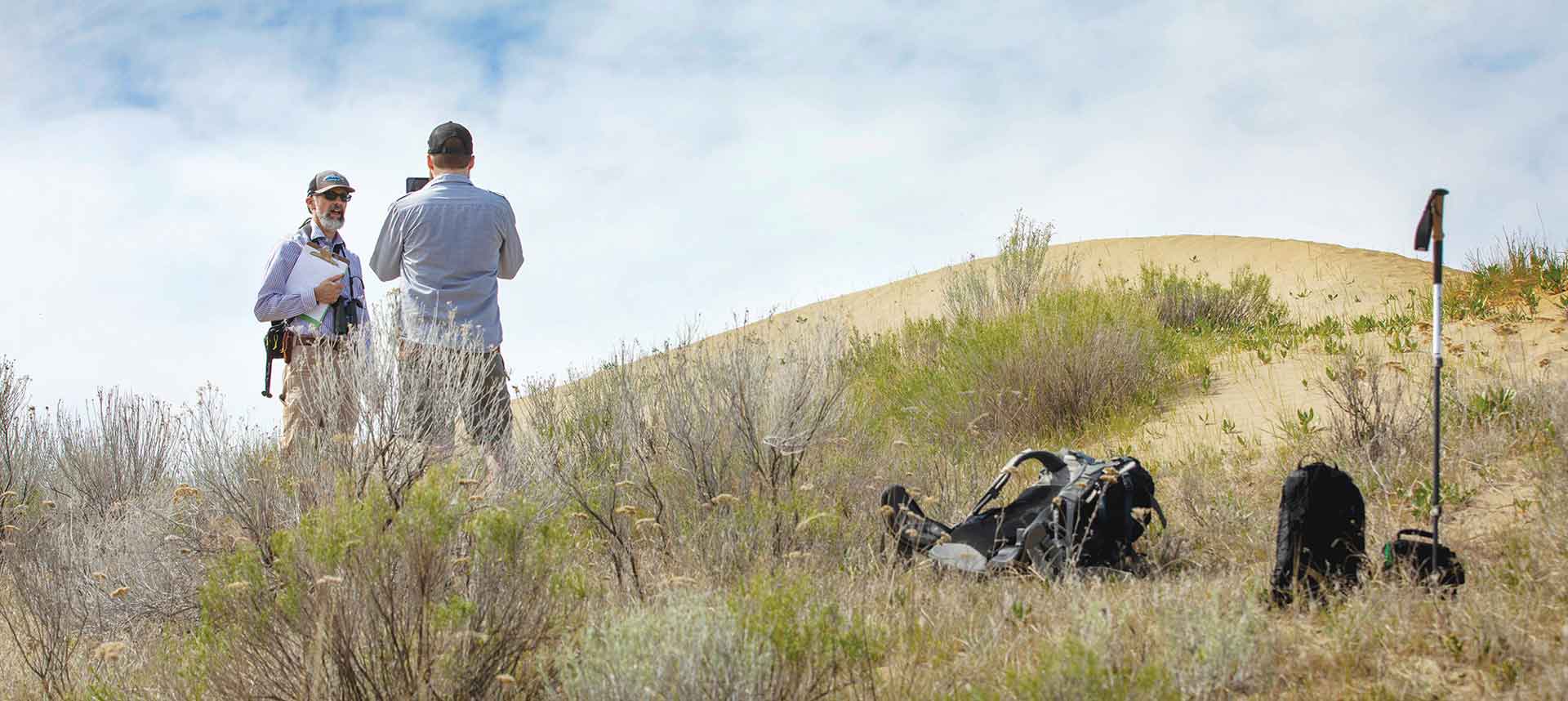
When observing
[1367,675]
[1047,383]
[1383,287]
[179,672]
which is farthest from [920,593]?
[1383,287]

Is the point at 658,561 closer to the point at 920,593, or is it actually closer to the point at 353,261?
the point at 920,593

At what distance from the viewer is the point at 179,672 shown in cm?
378

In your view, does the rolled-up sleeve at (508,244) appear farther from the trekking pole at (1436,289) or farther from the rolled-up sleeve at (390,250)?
the trekking pole at (1436,289)

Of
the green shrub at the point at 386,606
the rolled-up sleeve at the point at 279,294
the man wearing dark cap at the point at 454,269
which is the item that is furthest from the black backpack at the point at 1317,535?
the rolled-up sleeve at the point at 279,294

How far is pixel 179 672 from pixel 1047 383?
6.05m

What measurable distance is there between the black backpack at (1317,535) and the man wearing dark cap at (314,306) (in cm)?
406

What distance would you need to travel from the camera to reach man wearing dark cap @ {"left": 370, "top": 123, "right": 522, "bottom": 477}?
5520mm

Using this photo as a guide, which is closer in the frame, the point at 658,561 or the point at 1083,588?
the point at 1083,588

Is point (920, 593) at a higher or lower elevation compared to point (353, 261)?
lower

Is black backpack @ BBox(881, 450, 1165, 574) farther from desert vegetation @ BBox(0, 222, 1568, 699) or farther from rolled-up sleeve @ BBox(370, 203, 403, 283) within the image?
rolled-up sleeve @ BBox(370, 203, 403, 283)

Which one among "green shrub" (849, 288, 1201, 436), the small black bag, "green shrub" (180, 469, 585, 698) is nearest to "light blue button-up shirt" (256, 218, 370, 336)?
"green shrub" (180, 469, 585, 698)

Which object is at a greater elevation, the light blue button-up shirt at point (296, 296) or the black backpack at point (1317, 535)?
the light blue button-up shirt at point (296, 296)

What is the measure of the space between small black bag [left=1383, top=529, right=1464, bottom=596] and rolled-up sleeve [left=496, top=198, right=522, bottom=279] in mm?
3988

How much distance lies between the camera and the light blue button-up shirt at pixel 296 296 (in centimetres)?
581
